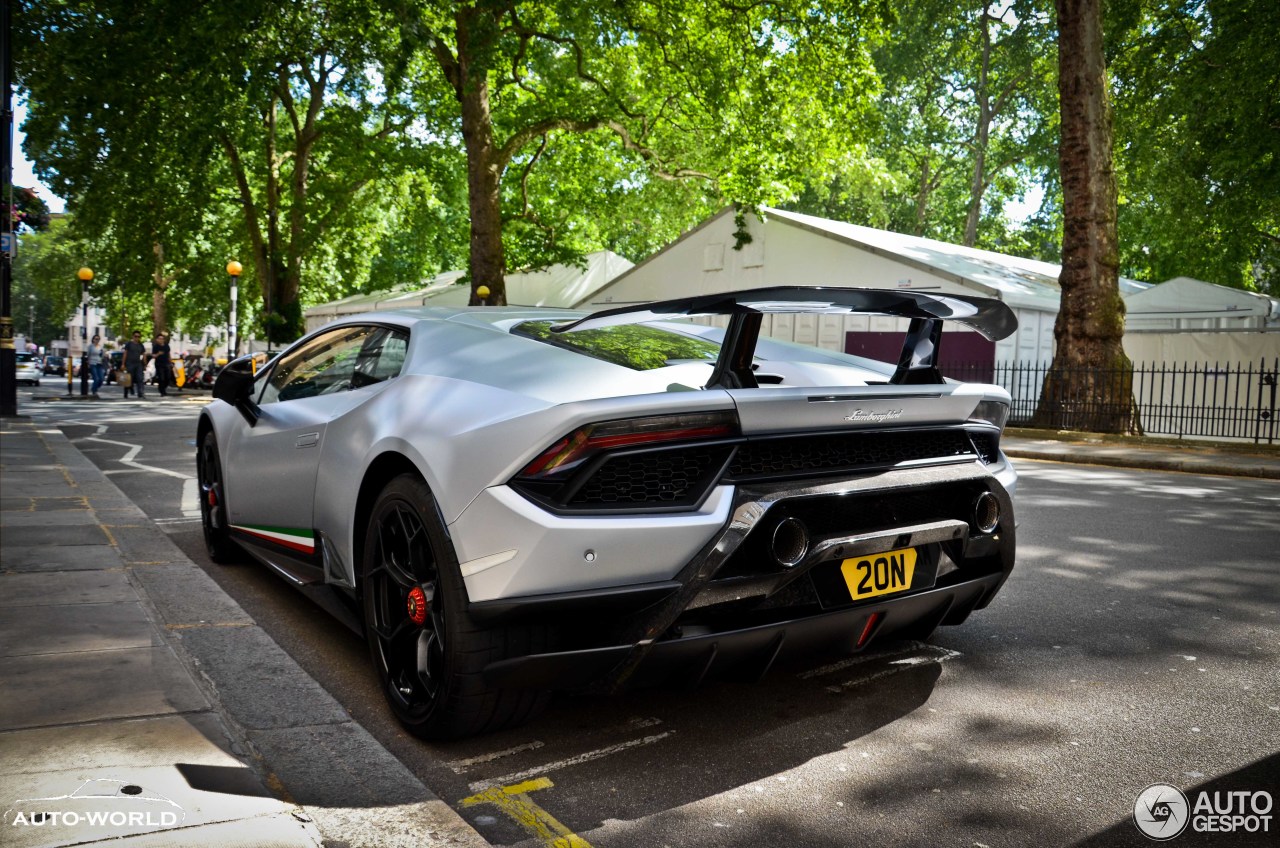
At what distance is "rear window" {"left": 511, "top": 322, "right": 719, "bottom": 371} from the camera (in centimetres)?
342

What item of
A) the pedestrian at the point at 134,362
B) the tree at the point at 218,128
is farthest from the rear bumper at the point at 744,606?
the pedestrian at the point at 134,362

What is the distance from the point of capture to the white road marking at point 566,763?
2.88 meters

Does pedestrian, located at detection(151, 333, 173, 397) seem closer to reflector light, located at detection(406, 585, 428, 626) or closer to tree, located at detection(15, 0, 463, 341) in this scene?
tree, located at detection(15, 0, 463, 341)

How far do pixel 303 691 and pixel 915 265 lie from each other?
20.7 m

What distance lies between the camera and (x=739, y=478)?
295 centimetres

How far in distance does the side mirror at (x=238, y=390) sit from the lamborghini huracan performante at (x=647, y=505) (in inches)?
53.7

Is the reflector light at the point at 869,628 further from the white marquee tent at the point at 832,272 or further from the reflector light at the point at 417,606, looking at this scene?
the white marquee tent at the point at 832,272

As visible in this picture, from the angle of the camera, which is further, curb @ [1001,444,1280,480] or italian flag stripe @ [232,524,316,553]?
curb @ [1001,444,1280,480]

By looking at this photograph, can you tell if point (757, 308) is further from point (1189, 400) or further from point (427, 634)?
point (1189, 400)

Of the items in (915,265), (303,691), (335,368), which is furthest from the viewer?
(915,265)

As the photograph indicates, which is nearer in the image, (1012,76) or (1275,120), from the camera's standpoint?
(1275,120)

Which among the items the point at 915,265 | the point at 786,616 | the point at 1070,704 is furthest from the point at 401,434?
the point at 915,265

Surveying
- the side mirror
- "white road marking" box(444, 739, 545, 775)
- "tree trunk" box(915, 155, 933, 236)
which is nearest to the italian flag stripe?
the side mirror

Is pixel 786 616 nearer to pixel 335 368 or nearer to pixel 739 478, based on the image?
pixel 739 478
